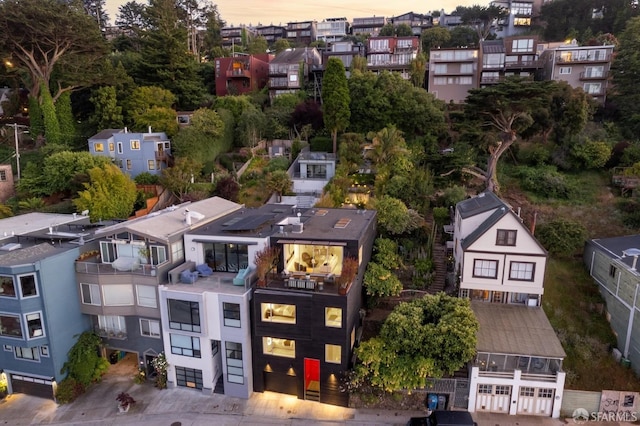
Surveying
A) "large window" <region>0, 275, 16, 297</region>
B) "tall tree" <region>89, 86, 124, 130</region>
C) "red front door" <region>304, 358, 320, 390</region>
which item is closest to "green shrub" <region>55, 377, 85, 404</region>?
"large window" <region>0, 275, 16, 297</region>

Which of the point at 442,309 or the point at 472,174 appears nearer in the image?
the point at 442,309

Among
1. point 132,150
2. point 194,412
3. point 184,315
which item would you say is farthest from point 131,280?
point 132,150

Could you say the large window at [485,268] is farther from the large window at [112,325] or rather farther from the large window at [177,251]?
the large window at [112,325]

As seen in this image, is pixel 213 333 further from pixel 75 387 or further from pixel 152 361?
pixel 75 387

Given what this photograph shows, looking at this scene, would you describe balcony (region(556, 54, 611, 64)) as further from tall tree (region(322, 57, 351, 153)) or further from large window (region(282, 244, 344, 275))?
large window (region(282, 244, 344, 275))

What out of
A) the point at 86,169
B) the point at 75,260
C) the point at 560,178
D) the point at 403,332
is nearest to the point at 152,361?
the point at 75,260
